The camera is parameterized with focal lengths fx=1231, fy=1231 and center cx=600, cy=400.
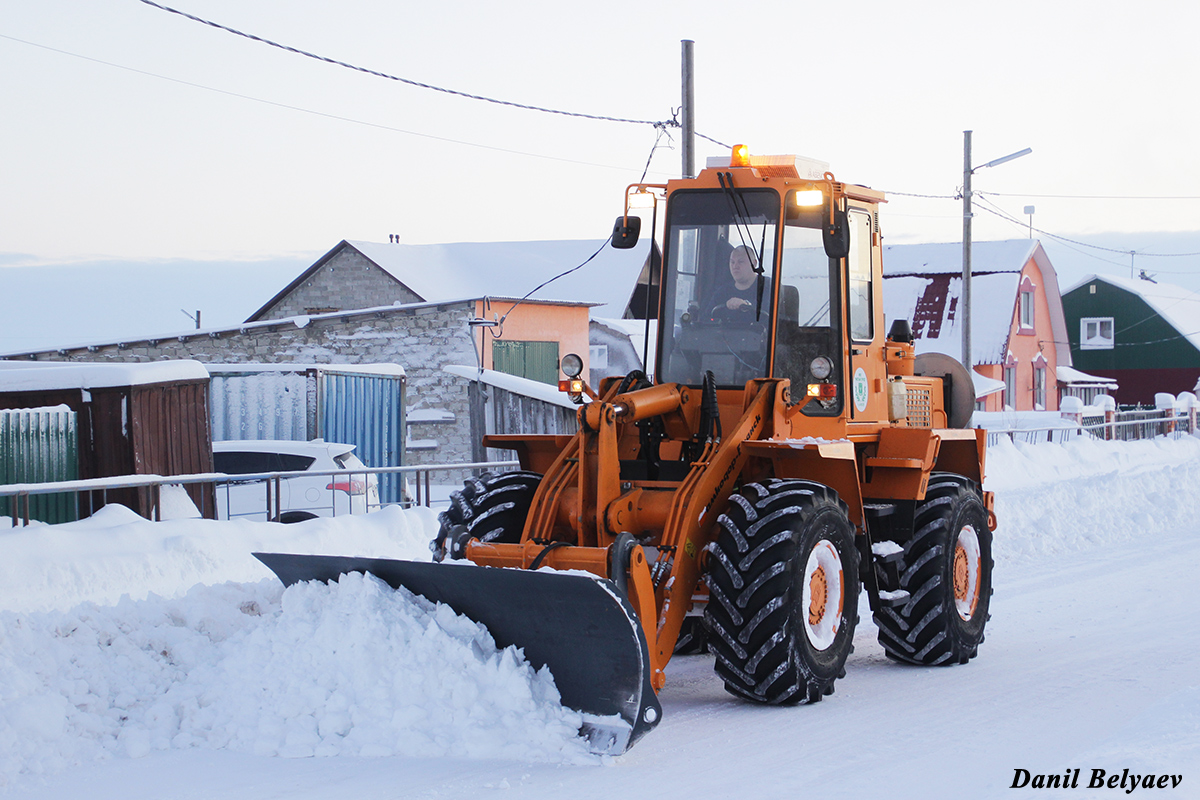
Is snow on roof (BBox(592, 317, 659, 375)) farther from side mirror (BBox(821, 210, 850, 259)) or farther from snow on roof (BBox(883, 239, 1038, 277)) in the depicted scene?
side mirror (BBox(821, 210, 850, 259))

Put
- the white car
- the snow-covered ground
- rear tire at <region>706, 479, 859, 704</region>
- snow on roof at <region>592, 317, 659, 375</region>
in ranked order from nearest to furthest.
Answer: the snow-covered ground
rear tire at <region>706, 479, 859, 704</region>
the white car
snow on roof at <region>592, 317, 659, 375</region>

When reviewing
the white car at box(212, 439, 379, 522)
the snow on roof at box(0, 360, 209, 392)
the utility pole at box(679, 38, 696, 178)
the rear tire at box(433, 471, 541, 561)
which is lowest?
the white car at box(212, 439, 379, 522)

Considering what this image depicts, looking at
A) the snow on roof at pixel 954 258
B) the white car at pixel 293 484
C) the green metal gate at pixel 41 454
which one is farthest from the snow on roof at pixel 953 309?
the green metal gate at pixel 41 454

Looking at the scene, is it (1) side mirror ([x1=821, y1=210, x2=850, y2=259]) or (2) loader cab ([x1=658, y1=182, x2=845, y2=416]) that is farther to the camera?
(2) loader cab ([x1=658, y1=182, x2=845, y2=416])

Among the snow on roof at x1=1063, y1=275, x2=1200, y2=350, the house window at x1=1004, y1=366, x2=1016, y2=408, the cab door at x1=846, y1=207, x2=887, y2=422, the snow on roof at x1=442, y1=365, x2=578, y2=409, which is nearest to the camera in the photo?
the cab door at x1=846, y1=207, x2=887, y2=422

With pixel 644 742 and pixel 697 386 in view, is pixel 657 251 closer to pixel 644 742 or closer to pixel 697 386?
pixel 697 386

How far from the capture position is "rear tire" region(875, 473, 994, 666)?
7805 millimetres

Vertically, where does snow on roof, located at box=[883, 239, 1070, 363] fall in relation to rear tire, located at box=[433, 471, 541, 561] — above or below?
above

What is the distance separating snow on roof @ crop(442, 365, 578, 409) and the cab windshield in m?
8.41

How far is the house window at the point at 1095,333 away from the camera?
175 ft

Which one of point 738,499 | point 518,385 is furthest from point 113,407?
point 738,499

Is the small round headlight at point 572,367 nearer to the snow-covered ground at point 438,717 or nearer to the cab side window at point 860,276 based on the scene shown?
the cab side window at point 860,276

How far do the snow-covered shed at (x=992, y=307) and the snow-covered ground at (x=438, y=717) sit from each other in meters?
31.4

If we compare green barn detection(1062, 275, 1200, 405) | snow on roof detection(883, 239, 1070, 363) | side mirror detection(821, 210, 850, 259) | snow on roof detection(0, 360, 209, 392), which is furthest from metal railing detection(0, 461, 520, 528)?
green barn detection(1062, 275, 1200, 405)
